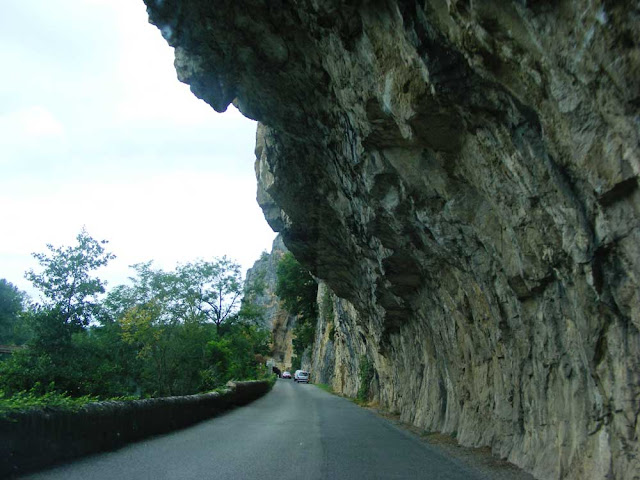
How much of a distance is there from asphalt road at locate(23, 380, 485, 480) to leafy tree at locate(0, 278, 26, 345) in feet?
130

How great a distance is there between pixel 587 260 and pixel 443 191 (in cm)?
348

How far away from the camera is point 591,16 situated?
13.2 ft

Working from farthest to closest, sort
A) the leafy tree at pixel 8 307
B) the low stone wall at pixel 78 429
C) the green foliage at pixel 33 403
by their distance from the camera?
the leafy tree at pixel 8 307 → the green foliage at pixel 33 403 → the low stone wall at pixel 78 429

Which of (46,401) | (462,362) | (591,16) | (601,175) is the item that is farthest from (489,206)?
(46,401)

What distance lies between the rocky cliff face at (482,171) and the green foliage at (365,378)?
12.2 m

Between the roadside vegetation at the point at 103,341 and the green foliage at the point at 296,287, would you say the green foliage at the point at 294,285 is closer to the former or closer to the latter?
the green foliage at the point at 296,287

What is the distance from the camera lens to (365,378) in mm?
27531

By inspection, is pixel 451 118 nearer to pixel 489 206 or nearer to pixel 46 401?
pixel 489 206

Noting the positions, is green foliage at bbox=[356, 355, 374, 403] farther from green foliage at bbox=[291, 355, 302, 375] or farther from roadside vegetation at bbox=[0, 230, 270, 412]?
green foliage at bbox=[291, 355, 302, 375]

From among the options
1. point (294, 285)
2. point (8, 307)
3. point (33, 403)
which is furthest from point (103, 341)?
point (8, 307)

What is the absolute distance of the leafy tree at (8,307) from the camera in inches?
1772

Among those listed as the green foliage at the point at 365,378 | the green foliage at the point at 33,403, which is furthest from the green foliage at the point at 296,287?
the green foliage at the point at 33,403

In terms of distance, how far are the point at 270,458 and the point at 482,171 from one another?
5.50m

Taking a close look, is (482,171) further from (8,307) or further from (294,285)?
(8,307)
